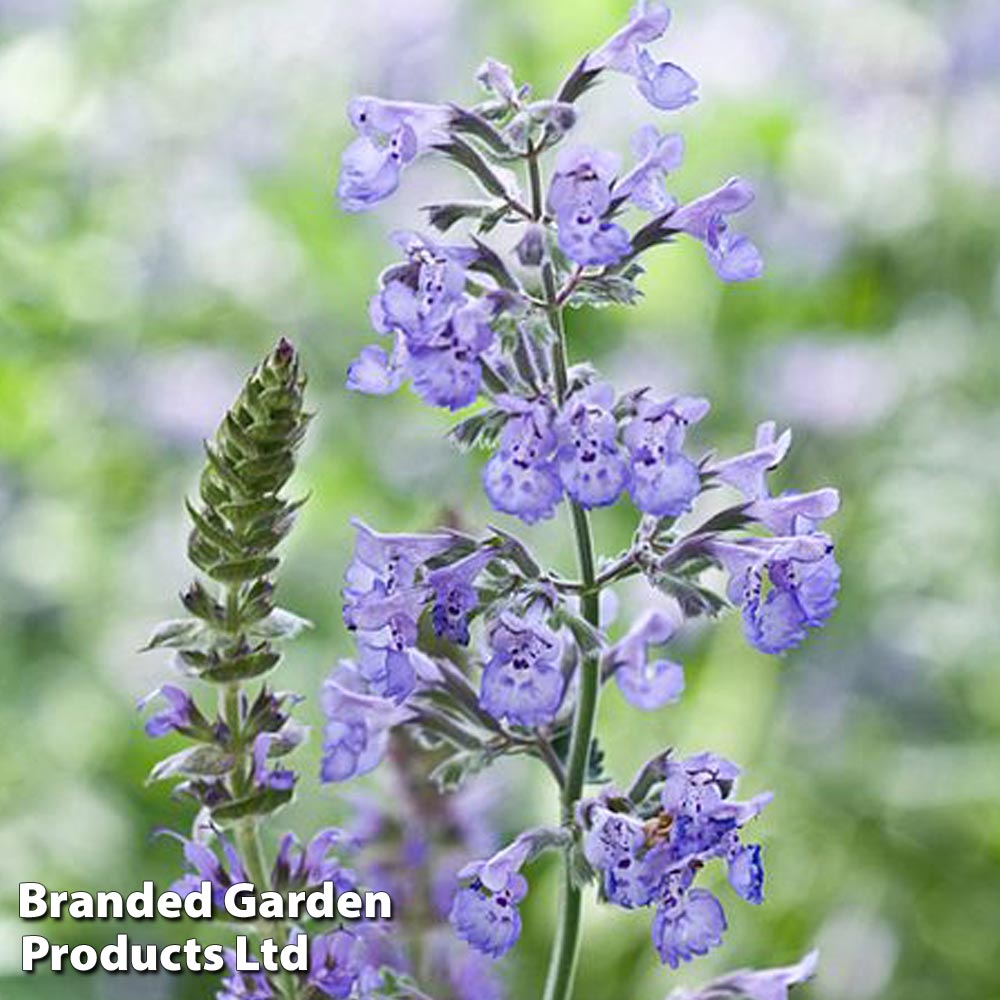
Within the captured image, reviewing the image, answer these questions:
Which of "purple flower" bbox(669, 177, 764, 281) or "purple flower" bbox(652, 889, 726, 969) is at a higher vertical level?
"purple flower" bbox(669, 177, 764, 281)

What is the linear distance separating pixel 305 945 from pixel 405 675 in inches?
9.7

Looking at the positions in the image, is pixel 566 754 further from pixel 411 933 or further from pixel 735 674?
pixel 735 674

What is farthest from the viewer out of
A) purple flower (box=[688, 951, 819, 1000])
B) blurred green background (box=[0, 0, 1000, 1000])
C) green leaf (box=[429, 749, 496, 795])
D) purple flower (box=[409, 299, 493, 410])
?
blurred green background (box=[0, 0, 1000, 1000])

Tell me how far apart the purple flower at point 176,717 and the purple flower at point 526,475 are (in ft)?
1.05

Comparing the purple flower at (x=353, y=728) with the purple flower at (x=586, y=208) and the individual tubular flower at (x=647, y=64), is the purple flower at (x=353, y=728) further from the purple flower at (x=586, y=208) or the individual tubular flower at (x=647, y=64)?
the individual tubular flower at (x=647, y=64)

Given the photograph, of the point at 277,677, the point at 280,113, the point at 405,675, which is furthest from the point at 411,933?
the point at 280,113

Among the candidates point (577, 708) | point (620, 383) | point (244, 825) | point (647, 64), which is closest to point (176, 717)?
point (244, 825)

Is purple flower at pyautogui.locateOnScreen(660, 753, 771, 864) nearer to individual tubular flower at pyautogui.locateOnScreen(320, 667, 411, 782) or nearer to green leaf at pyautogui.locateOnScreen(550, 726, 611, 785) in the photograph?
green leaf at pyautogui.locateOnScreen(550, 726, 611, 785)

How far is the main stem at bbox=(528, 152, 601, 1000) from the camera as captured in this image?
1.75m

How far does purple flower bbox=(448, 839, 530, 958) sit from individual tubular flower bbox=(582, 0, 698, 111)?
0.62 metres

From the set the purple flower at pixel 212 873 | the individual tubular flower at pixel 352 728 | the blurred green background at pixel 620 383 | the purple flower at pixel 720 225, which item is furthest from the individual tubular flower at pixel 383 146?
the blurred green background at pixel 620 383

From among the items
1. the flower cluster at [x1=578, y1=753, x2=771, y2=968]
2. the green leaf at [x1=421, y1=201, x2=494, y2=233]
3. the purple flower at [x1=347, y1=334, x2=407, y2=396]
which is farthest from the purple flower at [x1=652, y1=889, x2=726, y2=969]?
the green leaf at [x1=421, y1=201, x2=494, y2=233]

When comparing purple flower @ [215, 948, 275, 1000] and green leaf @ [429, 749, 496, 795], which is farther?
green leaf @ [429, 749, 496, 795]

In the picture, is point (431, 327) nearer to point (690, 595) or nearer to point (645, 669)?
point (690, 595)
